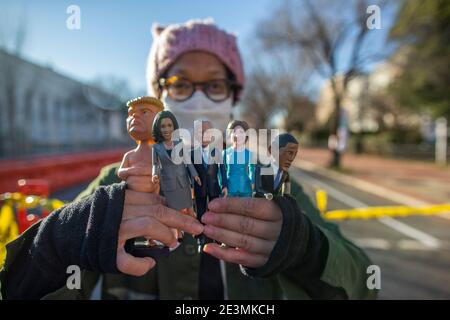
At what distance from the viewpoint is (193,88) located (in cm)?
131

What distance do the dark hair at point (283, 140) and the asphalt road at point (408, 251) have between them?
1676 mm

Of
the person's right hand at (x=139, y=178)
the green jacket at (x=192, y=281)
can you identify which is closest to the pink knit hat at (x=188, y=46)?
the green jacket at (x=192, y=281)

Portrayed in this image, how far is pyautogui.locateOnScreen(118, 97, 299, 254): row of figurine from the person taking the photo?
843 mm

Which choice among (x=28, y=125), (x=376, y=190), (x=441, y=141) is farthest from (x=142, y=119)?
(x=441, y=141)

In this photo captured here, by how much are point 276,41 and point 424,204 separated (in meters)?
11.2

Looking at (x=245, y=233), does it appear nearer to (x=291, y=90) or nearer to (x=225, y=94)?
(x=225, y=94)

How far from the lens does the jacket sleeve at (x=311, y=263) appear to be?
98cm

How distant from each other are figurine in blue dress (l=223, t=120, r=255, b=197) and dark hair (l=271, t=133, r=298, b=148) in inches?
2.9

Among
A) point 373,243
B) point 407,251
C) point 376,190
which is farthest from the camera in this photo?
point 376,190

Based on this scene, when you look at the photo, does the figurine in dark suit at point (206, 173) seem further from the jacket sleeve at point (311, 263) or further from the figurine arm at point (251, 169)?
the jacket sleeve at point (311, 263)

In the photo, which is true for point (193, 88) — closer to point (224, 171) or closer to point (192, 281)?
point (224, 171)

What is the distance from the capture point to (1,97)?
1530cm

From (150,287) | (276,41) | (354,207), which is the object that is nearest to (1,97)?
(276,41)

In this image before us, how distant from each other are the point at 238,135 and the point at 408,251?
566 centimetres
